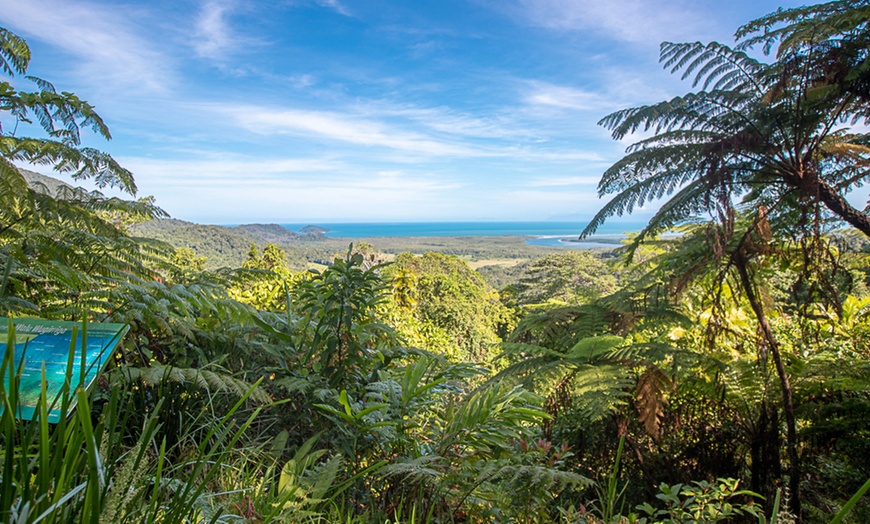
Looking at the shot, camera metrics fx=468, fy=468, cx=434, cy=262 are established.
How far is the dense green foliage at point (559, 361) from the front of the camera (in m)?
1.56

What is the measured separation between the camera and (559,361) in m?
2.96

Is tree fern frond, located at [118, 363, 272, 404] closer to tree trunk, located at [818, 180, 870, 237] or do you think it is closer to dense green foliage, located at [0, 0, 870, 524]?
dense green foliage, located at [0, 0, 870, 524]

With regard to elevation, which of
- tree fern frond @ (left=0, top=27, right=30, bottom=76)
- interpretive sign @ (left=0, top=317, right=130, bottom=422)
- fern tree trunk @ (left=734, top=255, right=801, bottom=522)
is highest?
tree fern frond @ (left=0, top=27, right=30, bottom=76)

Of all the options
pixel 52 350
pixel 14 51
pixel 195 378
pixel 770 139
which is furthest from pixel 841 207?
pixel 14 51

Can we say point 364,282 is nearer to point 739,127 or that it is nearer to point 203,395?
point 203,395

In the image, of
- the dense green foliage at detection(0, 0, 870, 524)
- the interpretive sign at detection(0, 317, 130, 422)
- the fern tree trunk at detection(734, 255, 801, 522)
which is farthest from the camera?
the fern tree trunk at detection(734, 255, 801, 522)

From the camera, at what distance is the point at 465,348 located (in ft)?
38.6

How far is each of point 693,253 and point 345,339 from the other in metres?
2.31

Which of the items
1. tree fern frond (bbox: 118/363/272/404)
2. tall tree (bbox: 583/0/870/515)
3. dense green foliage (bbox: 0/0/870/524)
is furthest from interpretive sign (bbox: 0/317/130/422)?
tall tree (bbox: 583/0/870/515)

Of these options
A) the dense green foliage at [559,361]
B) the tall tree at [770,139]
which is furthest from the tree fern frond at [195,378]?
the tall tree at [770,139]

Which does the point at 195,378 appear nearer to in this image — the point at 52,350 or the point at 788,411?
the point at 52,350

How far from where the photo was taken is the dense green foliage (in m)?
1.56

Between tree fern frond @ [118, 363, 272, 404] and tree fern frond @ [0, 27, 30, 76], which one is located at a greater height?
tree fern frond @ [0, 27, 30, 76]

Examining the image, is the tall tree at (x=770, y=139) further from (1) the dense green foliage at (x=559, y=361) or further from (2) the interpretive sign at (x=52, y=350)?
(2) the interpretive sign at (x=52, y=350)
